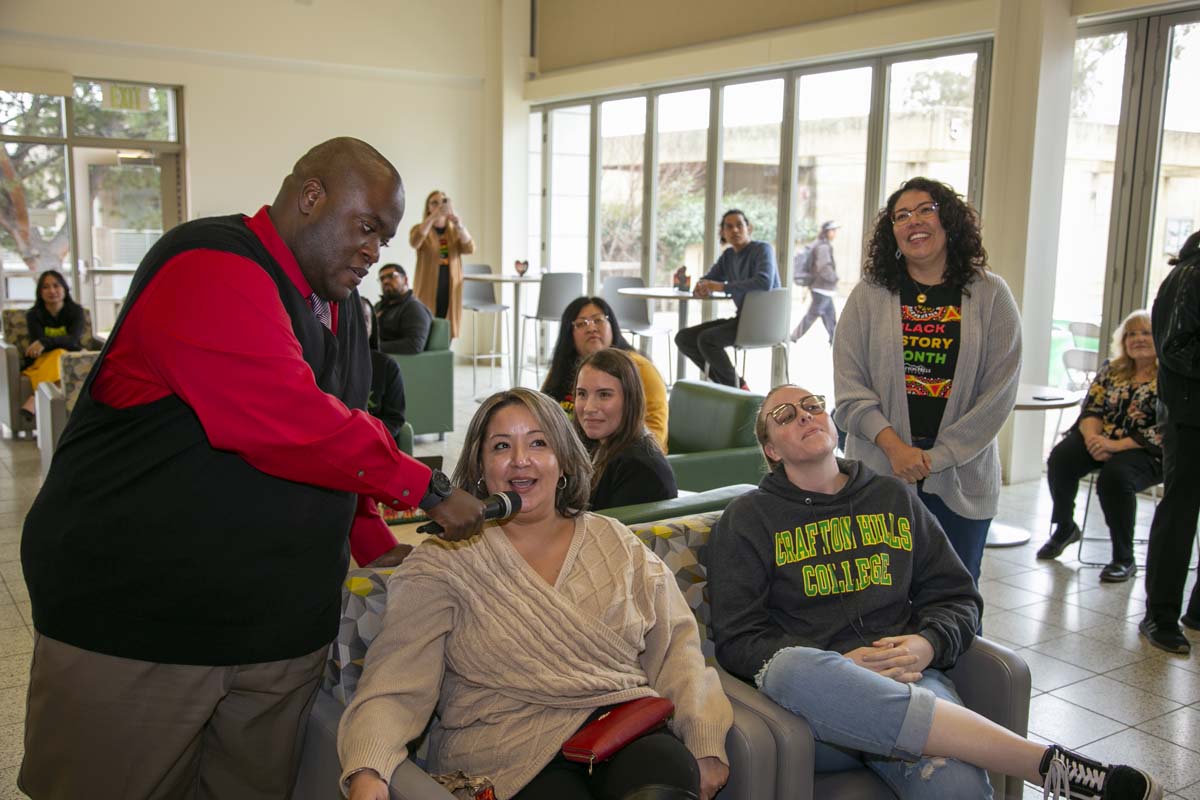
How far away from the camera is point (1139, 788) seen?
2.05 meters

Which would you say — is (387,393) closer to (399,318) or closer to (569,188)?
(399,318)

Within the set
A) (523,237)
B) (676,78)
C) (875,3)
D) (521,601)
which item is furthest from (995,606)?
(523,237)

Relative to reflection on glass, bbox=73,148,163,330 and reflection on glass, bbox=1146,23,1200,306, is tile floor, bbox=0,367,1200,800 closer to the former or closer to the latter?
reflection on glass, bbox=1146,23,1200,306

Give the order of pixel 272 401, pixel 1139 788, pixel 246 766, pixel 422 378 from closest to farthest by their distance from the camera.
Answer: pixel 272 401 → pixel 246 766 → pixel 1139 788 → pixel 422 378

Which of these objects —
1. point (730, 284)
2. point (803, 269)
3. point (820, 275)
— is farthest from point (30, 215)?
point (820, 275)

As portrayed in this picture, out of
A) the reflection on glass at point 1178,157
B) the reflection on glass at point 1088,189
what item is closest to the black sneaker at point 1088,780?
the reflection on glass at point 1178,157

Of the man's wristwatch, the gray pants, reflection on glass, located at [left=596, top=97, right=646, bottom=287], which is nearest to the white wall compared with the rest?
reflection on glass, located at [left=596, top=97, right=646, bottom=287]

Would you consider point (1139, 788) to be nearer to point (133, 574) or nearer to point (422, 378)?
point (133, 574)

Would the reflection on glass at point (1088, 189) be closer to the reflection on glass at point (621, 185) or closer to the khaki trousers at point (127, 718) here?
the reflection on glass at point (621, 185)

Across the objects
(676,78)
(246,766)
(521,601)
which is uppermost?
(676,78)

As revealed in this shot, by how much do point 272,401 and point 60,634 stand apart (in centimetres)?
56

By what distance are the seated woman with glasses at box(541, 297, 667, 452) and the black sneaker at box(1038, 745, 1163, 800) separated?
238 cm

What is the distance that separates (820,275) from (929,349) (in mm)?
5326

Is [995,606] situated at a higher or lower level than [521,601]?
lower
